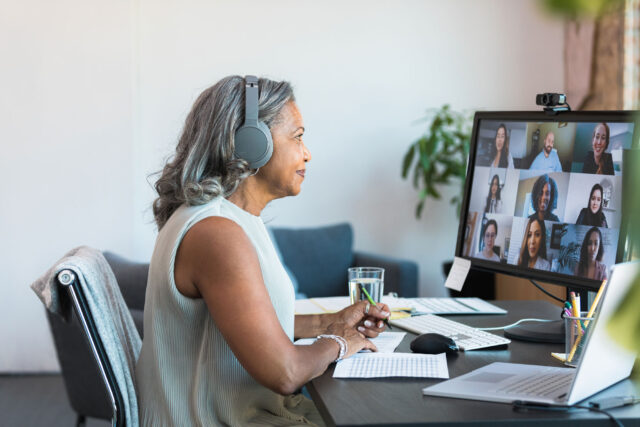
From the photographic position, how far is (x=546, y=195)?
157 centimetres

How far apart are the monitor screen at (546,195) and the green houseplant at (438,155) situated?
7.41 ft

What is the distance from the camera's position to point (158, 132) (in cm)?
415

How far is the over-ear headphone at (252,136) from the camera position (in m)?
1.44

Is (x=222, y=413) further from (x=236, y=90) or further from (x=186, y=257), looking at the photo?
(x=236, y=90)

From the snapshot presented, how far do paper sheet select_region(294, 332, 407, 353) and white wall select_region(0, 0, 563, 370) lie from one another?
8.56 ft

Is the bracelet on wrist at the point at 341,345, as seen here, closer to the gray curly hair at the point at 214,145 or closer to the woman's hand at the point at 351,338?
the woman's hand at the point at 351,338

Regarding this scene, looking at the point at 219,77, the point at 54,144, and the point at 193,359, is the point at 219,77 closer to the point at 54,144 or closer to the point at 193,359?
the point at 54,144

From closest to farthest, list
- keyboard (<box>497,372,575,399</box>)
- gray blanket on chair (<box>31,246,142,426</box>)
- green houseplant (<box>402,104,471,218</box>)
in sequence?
keyboard (<box>497,372,575,399</box>) → gray blanket on chair (<box>31,246,142,426</box>) → green houseplant (<box>402,104,471,218</box>)

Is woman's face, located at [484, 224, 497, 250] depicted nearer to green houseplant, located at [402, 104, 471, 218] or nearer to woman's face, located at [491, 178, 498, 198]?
woman's face, located at [491, 178, 498, 198]

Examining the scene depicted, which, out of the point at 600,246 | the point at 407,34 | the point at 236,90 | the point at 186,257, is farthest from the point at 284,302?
the point at 407,34

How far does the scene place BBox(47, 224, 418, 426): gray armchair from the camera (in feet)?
8.45

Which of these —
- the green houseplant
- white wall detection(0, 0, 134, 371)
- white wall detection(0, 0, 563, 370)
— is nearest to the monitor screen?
the green houseplant

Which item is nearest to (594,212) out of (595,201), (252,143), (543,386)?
(595,201)

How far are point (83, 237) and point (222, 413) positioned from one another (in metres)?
2.83
